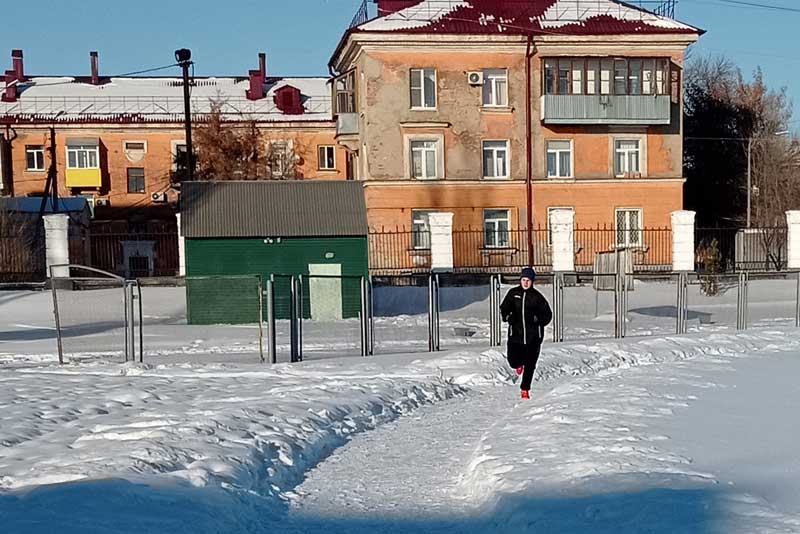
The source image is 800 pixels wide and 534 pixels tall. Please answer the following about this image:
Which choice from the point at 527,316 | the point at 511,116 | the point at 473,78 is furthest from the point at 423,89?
the point at 527,316

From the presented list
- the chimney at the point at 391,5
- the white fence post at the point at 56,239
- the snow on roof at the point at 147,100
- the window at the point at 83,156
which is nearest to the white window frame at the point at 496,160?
the chimney at the point at 391,5

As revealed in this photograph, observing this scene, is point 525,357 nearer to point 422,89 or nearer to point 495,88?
point 422,89

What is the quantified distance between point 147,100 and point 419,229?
25.4 metres

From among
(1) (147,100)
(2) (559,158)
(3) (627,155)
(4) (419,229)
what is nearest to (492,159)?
(2) (559,158)

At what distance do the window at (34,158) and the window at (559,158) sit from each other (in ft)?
98.5

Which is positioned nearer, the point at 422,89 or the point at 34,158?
the point at 422,89

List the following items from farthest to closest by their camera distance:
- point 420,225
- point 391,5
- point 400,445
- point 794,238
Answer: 1. point 391,5
2. point 420,225
3. point 794,238
4. point 400,445

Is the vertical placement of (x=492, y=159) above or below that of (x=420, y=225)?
above

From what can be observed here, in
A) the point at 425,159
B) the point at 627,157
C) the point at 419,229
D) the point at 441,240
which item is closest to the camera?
the point at 441,240

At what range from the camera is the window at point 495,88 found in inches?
1481

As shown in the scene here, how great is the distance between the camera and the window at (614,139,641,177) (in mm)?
38250

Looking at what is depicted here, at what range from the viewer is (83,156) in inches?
2010

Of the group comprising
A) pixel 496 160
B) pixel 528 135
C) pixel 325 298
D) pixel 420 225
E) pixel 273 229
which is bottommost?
pixel 325 298

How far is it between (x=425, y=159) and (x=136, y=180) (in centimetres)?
2229
